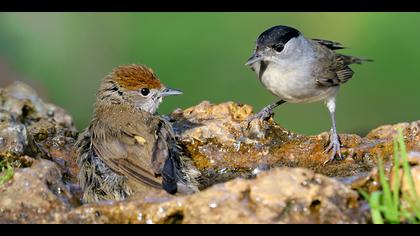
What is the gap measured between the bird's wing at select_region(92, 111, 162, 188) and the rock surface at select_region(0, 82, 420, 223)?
35 cm

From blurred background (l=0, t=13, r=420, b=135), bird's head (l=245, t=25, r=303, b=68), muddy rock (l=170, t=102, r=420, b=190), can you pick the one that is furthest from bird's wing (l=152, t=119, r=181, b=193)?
blurred background (l=0, t=13, r=420, b=135)

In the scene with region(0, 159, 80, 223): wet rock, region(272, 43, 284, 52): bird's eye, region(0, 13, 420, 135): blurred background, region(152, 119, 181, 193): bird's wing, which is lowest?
region(0, 13, 420, 135): blurred background

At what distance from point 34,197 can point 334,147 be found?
262 cm

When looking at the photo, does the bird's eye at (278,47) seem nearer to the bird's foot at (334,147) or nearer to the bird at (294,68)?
the bird at (294,68)

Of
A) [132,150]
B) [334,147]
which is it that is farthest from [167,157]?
[334,147]

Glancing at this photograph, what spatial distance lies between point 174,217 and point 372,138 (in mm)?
2896

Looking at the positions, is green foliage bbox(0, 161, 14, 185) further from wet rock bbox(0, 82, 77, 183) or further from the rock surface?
wet rock bbox(0, 82, 77, 183)

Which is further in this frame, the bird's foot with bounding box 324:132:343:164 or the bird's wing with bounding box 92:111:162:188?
the bird's foot with bounding box 324:132:343:164

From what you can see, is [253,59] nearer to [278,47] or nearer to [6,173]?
[278,47]

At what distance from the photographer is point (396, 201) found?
4152mm

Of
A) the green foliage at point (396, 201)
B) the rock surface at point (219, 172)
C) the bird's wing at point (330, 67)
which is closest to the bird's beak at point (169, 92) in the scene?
the rock surface at point (219, 172)

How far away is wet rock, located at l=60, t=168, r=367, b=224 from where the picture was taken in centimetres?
415

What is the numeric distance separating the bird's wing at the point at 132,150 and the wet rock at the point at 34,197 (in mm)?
665

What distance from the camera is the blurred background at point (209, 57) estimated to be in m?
10.7
